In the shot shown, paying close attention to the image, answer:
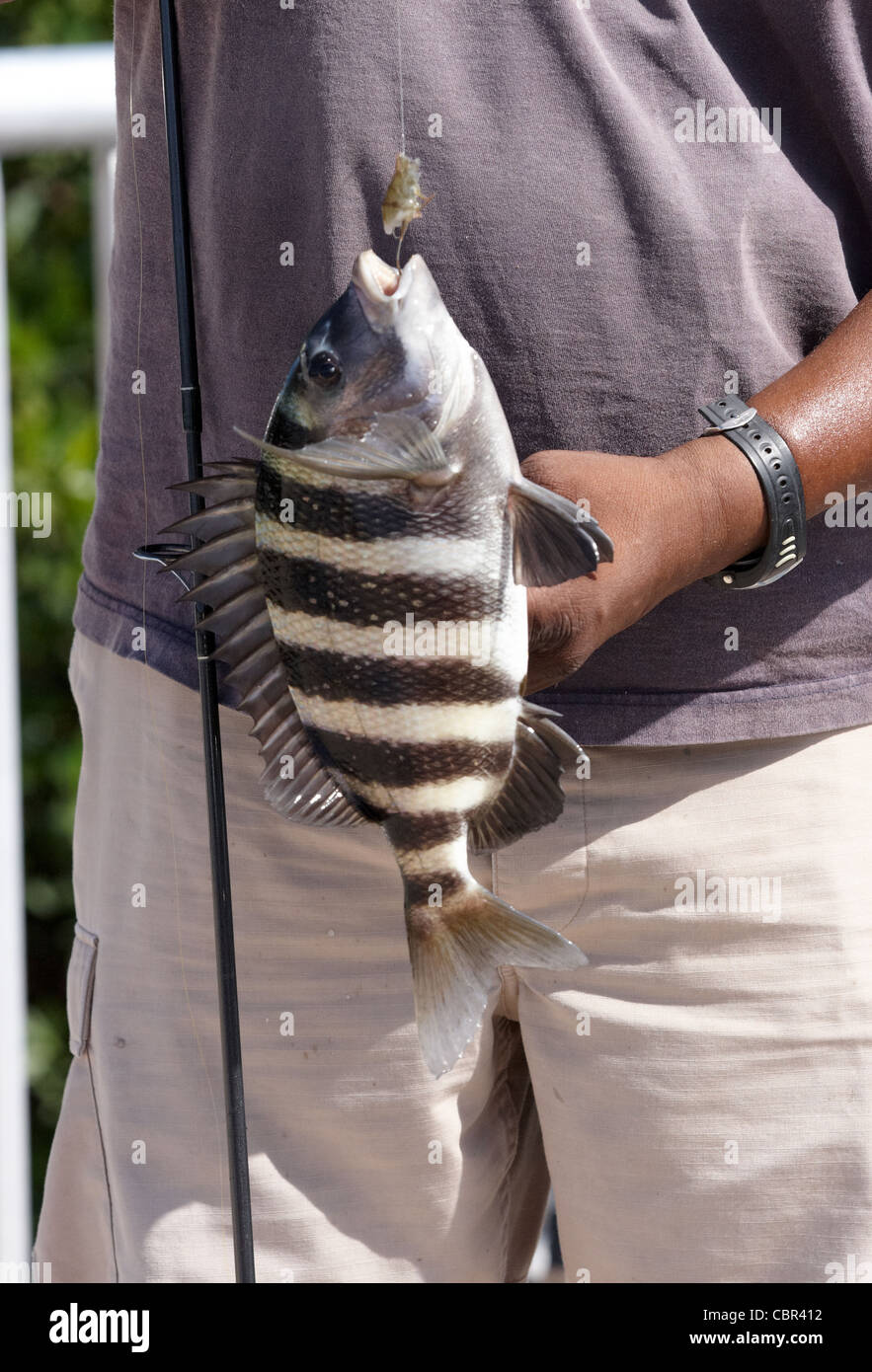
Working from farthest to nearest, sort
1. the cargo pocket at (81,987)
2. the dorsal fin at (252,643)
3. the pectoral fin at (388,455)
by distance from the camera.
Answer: the cargo pocket at (81,987) → the dorsal fin at (252,643) → the pectoral fin at (388,455)

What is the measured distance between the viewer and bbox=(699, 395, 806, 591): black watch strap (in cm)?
109

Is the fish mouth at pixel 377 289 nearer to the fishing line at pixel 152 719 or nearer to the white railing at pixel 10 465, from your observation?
the fishing line at pixel 152 719

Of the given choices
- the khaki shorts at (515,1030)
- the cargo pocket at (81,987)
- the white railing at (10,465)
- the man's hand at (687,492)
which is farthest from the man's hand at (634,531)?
the white railing at (10,465)

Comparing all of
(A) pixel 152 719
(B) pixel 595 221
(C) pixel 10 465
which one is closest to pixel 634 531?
(B) pixel 595 221

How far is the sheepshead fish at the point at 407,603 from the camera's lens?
0.89 metres

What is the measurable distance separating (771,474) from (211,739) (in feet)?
1.63

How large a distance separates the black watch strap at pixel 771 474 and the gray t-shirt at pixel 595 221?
2.7 inches

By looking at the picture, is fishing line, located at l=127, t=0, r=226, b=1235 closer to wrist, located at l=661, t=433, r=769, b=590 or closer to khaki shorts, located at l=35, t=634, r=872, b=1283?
khaki shorts, located at l=35, t=634, r=872, b=1283

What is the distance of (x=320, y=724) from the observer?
0.99 meters

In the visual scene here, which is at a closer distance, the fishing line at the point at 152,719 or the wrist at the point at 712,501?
the wrist at the point at 712,501

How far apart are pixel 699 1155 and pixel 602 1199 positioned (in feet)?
0.34

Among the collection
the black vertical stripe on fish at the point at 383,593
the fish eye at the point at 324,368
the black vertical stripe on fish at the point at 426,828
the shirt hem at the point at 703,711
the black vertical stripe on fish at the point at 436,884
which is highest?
the fish eye at the point at 324,368
